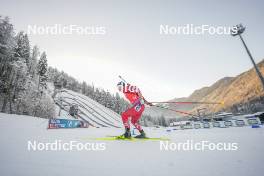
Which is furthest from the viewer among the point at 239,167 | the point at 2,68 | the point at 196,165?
the point at 2,68

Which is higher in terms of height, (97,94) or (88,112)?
(97,94)

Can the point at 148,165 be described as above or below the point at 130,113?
below

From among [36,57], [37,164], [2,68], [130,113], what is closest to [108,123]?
[36,57]

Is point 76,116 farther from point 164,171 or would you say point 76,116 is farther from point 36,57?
point 164,171

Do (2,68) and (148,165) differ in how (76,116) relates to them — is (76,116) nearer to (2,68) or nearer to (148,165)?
(2,68)

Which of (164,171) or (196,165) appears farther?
(196,165)

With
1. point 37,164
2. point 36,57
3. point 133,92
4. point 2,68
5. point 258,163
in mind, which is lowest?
point 258,163

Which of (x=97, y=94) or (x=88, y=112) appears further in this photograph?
(x=97, y=94)

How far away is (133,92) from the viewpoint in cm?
Answer: 815

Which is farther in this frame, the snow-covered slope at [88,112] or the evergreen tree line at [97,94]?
the evergreen tree line at [97,94]

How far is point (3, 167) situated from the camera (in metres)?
3.04

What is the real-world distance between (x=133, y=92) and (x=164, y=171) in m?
5.39

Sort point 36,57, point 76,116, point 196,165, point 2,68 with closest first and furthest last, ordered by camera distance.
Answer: point 196,165 < point 2,68 < point 36,57 < point 76,116

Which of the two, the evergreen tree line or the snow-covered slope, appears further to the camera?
the evergreen tree line
